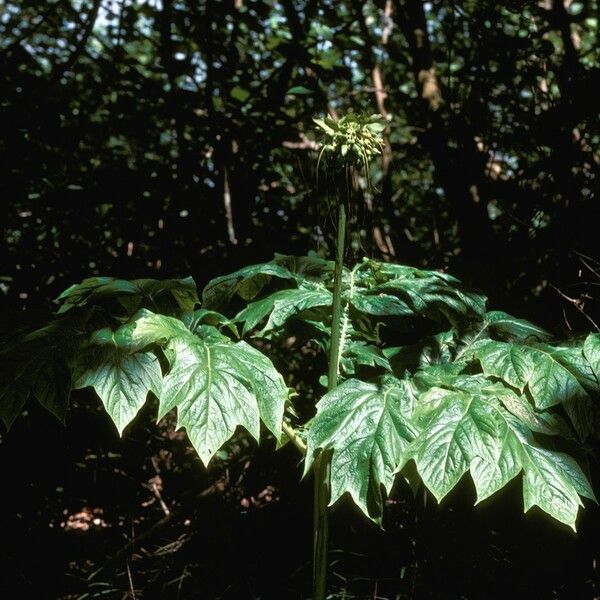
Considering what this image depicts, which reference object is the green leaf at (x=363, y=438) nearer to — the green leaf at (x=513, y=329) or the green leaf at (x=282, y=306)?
the green leaf at (x=282, y=306)

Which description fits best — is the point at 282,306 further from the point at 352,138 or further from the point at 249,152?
the point at 249,152

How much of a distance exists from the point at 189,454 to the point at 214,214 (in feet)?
4.40

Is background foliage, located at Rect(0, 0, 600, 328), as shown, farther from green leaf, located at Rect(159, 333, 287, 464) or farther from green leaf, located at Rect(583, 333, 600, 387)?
green leaf, located at Rect(159, 333, 287, 464)

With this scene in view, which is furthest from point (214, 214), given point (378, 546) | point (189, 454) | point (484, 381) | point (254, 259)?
point (484, 381)

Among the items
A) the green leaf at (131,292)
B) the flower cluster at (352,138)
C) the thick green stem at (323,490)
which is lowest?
the thick green stem at (323,490)

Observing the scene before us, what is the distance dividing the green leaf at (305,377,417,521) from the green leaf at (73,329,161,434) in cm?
41

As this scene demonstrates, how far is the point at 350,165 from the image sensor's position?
1535 mm

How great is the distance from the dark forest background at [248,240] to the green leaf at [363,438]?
919 millimetres

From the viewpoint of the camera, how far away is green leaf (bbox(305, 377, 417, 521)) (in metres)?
1.31

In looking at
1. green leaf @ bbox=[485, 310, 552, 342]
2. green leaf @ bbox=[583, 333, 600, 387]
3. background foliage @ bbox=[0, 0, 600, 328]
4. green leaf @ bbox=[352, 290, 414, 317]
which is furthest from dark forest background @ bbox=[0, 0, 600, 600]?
green leaf @ bbox=[583, 333, 600, 387]

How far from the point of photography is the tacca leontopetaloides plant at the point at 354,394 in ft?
4.23

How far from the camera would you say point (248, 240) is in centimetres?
356

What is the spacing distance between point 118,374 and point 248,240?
2230 millimetres

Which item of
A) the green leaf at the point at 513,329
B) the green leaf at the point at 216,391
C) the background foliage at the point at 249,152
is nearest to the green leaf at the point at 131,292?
the green leaf at the point at 216,391
